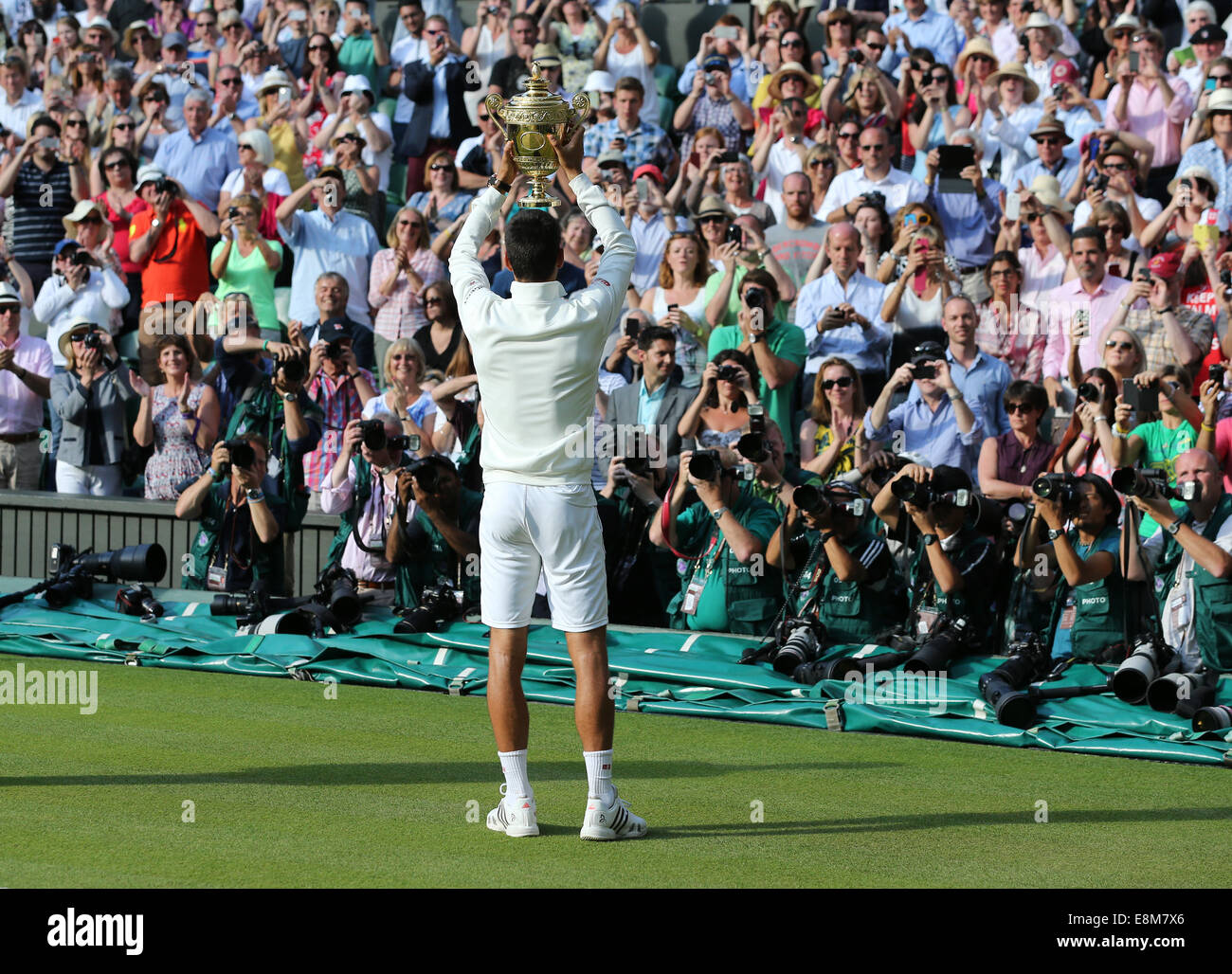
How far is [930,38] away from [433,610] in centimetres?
741

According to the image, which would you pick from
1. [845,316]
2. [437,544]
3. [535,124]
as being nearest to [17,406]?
[437,544]

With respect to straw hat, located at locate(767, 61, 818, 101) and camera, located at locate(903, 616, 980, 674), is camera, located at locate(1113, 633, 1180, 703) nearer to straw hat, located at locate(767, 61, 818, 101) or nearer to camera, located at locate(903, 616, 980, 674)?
camera, located at locate(903, 616, 980, 674)

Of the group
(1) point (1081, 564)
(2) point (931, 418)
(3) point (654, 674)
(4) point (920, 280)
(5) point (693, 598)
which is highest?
(4) point (920, 280)

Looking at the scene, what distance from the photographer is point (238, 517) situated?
428 inches

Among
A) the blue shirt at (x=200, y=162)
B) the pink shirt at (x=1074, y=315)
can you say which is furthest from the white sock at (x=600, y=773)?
the blue shirt at (x=200, y=162)

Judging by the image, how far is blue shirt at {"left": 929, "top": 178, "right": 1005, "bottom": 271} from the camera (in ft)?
42.2

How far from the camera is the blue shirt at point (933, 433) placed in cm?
1093

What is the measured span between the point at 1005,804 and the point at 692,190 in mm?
7934

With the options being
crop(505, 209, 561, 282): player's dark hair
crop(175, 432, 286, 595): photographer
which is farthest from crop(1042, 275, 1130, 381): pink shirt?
crop(505, 209, 561, 282): player's dark hair

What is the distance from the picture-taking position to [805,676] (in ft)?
29.9

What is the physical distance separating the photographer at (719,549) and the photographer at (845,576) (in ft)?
0.66

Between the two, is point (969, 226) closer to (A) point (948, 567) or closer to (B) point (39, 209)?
(A) point (948, 567)
